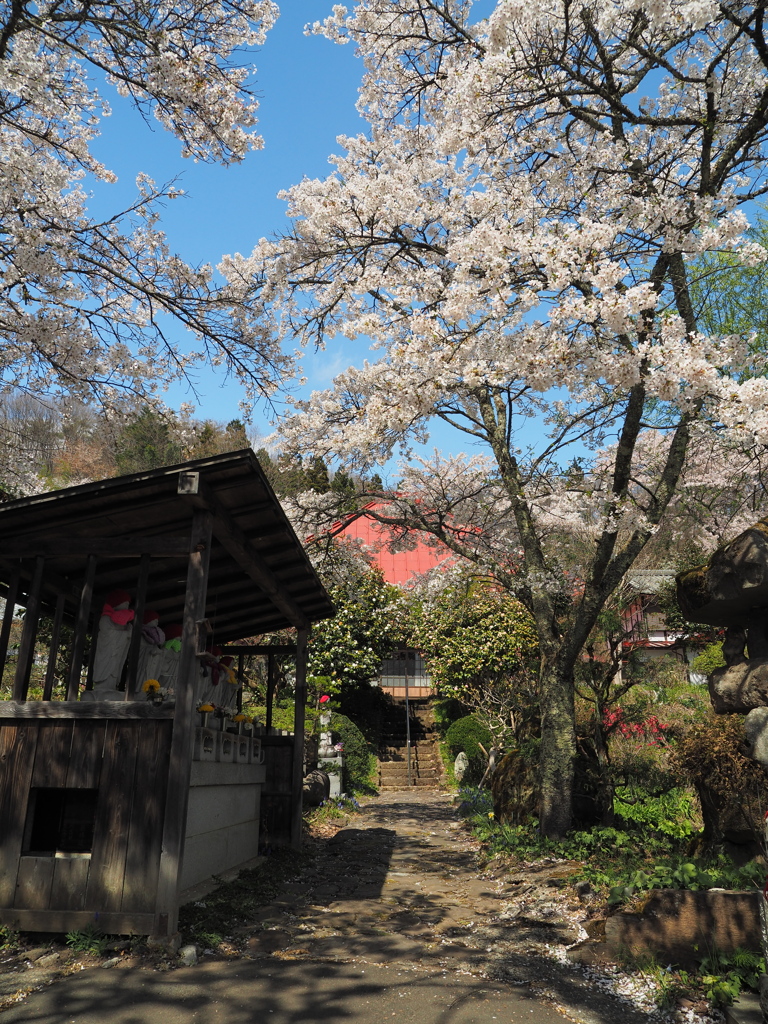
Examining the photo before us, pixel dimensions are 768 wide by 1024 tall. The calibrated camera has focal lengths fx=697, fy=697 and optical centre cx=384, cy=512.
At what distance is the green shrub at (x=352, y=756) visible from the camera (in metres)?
17.5

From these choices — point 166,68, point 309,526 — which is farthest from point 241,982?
point 309,526

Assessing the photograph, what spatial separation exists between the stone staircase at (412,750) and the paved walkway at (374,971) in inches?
452

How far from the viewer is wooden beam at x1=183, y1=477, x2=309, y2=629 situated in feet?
20.3

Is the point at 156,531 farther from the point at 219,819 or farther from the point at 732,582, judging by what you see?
the point at 732,582

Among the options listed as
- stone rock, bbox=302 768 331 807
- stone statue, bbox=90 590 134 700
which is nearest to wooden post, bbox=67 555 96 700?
stone statue, bbox=90 590 134 700

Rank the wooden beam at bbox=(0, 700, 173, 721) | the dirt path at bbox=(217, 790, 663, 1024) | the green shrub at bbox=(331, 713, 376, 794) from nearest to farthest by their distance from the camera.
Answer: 1. the dirt path at bbox=(217, 790, 663, 1024)
2. the wooden beam at bbox=(0, 700, 173, 721)
3. the green shrub at bbox=(331, 713, 376, 794)

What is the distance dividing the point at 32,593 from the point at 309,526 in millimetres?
6696

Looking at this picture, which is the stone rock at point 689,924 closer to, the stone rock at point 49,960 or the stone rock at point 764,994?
the stone rock at point 764,994

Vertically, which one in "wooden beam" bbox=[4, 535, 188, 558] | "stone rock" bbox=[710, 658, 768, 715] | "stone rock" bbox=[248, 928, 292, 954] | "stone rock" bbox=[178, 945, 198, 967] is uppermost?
"wooden beam" bbox=[4, 535, 188, 558]

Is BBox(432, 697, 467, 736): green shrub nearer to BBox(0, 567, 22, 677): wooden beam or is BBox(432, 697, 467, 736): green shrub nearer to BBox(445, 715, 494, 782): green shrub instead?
BBox(445, 715, 494, 782): green shrub

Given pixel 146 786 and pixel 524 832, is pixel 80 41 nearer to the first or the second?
pixel 146 786

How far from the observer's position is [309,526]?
12820mm

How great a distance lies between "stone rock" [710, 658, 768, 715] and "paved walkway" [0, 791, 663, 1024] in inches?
86.8

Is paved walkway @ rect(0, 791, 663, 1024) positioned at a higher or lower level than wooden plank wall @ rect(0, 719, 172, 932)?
lower
